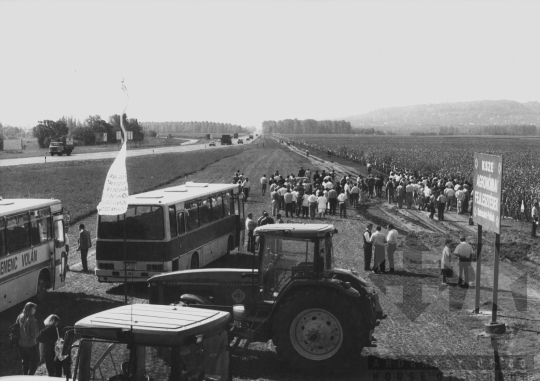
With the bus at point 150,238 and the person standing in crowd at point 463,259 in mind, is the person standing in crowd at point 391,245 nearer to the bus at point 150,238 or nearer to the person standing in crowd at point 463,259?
the person standing in crowd at point 463,259

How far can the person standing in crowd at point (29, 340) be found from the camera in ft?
34.0

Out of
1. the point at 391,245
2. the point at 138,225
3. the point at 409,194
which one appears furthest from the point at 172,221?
the point at 409,194

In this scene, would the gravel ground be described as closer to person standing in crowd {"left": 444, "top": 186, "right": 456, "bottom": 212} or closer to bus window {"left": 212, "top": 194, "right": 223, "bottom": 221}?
bus window {"left": 212, "top": 194, "right": 223, "bottom": 221}

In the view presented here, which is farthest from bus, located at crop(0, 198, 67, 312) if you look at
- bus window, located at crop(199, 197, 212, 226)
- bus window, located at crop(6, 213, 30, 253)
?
bus window, located at crop(199, 197, 212, 226)

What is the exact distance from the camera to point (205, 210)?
66.0ft

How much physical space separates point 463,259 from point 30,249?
10.8 metres

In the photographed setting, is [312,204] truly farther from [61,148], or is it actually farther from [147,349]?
[61,148]

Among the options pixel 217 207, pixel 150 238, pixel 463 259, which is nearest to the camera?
pixel 150 238

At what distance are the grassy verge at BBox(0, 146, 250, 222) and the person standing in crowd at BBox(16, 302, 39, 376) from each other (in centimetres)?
2170

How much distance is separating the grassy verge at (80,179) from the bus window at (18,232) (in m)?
16.5

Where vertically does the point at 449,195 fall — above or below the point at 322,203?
below

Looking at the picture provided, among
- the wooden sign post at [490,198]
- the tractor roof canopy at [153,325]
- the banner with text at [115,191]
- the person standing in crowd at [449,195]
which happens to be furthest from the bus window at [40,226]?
the person standing in crowd at [449,195]

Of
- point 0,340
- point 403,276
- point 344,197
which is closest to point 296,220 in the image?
point 344,197

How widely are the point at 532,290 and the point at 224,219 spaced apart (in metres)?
9.29
